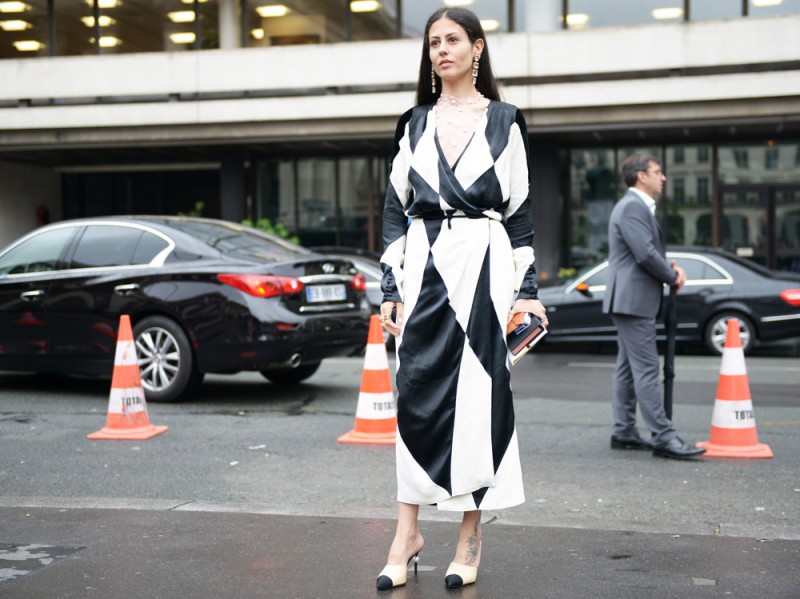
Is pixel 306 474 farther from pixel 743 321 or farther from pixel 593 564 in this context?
pixel 743 321

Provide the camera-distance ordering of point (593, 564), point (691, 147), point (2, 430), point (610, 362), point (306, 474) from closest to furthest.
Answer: point (593, 564) < point (306, 474) < point (2, 430) < point (610, 362) < point (691, 147)

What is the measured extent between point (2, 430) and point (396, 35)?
16425mm

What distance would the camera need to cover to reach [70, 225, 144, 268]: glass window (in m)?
9.15

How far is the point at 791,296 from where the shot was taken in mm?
13391

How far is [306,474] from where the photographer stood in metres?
6.05

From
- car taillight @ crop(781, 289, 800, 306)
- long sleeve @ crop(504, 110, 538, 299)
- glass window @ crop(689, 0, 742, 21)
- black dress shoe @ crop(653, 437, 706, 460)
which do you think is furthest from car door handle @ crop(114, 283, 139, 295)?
glass window @ crop(689, 0, 742, 21)

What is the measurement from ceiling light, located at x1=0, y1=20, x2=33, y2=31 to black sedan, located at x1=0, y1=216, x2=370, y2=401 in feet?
54.0

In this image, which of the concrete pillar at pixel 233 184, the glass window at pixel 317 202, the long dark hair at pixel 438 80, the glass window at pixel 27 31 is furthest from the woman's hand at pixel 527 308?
the glass window at pixel 27 31

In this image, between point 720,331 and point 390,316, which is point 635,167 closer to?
point 390,316

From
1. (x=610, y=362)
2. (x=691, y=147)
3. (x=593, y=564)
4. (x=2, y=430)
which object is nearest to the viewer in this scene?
(x=593, y=564)

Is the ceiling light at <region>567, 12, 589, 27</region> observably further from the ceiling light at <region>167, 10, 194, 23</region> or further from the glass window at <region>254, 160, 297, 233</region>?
the ceiling light at <region>167, 10, 194, 23</region>

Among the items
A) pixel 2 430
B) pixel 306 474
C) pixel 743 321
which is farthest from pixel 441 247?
pixel 743 321

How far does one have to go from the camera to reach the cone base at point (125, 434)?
23.4 ft

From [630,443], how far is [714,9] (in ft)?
52.4
